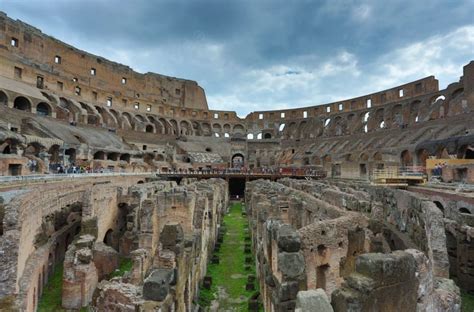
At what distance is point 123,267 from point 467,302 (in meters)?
9.69

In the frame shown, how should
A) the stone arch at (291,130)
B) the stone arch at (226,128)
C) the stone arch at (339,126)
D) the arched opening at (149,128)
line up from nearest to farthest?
1. the stone arch at (339,126)
2. the arched opening at (149,128)
3. the stone arch at (291,130)
4. the stone arch at (226,128)

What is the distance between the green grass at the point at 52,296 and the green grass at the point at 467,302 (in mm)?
9567

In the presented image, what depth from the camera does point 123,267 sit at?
9.58 m

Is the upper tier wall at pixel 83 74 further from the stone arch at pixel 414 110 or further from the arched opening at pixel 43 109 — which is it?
the stone arch at pixel 414 110

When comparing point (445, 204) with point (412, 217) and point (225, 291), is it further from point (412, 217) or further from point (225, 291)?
point (225, 291)

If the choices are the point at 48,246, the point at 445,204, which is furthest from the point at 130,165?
the point at 445,204

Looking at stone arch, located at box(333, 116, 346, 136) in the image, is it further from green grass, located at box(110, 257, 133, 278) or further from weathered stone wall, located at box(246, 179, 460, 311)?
green grass, located at box(110, 257, 133, 278)

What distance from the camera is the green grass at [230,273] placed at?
8095 millimetres

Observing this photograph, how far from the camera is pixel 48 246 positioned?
886 cm

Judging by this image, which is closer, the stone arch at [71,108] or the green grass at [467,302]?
the green grass at [467,302]

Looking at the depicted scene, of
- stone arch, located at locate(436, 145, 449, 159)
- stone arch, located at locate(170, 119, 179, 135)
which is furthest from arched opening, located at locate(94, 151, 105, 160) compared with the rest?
stone arch, located at locate(436, 145, 449, 159)

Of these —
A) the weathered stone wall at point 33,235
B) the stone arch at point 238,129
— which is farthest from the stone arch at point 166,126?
the weathered stone wall at point 33,235

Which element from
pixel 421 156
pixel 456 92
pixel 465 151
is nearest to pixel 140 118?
pixel 421 156

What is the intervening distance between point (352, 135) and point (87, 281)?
46465mm
